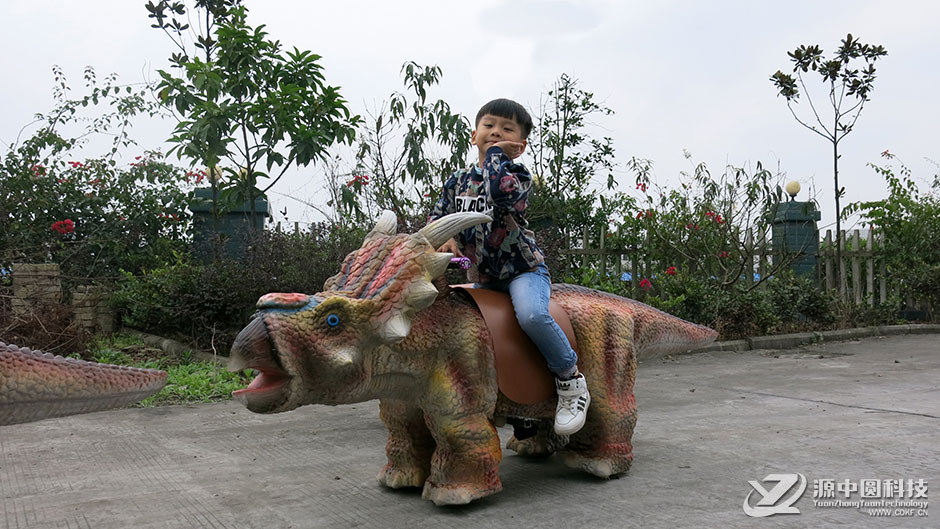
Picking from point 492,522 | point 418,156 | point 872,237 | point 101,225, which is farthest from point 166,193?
point 872,237

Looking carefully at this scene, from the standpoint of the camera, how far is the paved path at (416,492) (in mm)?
2559

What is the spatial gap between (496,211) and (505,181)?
0.18m

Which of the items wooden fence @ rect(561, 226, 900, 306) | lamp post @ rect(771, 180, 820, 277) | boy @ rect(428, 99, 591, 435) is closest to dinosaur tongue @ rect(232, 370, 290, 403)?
boy @ rect(428, 99, 591, 435)

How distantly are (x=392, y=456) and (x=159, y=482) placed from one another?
3.41 ft

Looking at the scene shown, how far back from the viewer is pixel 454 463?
265 cm

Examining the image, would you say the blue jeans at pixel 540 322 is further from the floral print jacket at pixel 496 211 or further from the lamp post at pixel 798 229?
the lamp post at pixel 798 229

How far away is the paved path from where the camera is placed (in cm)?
256

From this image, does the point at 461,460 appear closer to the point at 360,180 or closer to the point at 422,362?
the point at 422,362

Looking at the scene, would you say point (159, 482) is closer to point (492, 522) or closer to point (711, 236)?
point (492, 522)

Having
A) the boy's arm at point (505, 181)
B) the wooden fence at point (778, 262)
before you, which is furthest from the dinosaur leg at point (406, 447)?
the wooden fence at point (778, 262)

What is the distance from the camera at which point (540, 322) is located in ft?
9.07

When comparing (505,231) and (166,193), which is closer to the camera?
(505,231)

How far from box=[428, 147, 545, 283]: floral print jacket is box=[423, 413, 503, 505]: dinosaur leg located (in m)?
0.65

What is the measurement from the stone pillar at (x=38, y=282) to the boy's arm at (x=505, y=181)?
5595mm
